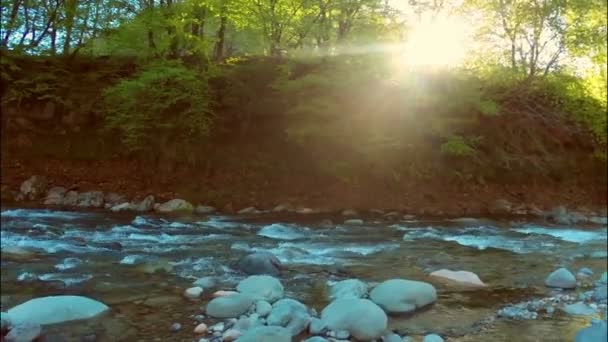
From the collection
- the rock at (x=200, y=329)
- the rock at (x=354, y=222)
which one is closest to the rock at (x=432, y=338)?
the rock at (x=200, y=329)

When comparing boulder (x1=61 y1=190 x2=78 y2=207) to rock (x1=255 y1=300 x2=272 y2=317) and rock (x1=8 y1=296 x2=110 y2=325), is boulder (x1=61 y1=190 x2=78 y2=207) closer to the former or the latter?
rock (x1=8 y1=296 x2=110 y2=325)

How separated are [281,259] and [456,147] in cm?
608

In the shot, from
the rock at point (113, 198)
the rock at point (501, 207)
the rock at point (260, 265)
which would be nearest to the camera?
the rock at point (260, 265)

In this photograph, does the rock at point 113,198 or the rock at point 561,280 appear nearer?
the rock at point 561,280

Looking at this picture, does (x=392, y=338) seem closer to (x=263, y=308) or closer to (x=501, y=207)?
(x=263, y=308)

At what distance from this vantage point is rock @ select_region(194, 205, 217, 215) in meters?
9.00

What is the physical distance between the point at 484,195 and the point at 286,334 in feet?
27.9

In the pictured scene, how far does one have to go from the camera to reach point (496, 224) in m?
8.43

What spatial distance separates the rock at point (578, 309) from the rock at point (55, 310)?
3179 mm

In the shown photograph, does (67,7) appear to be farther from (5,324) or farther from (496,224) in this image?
(496,224)

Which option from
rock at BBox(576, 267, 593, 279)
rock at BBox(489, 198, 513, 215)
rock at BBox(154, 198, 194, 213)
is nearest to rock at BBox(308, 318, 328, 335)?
rock at BBox(576, 267, 593, 279)

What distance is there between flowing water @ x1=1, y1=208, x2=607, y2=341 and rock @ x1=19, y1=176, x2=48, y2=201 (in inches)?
53.3

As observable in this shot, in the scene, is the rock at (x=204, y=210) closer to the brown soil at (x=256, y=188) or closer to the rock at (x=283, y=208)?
the brown soil at (x=256, y=188)

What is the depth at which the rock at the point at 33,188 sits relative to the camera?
9.68 meters
